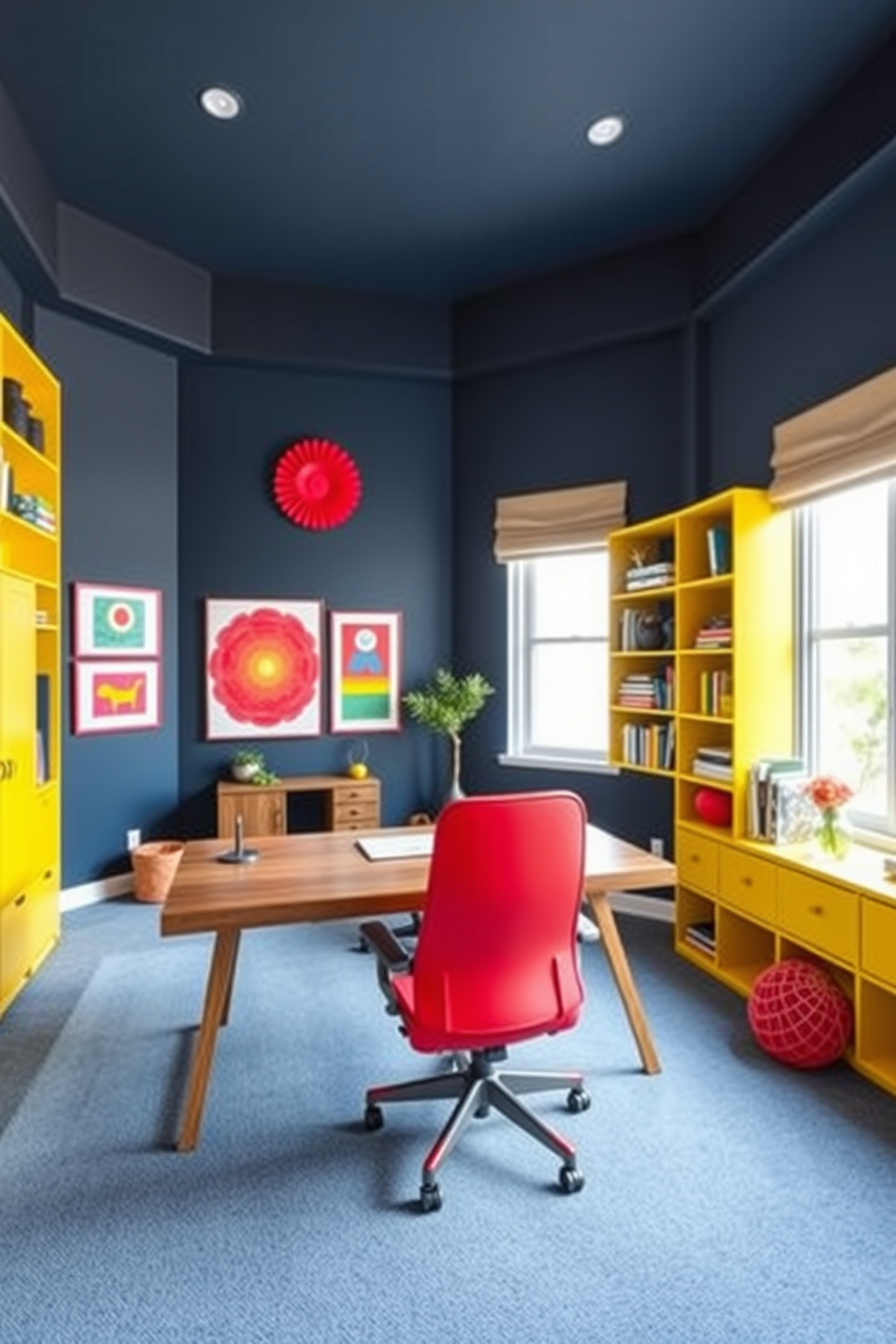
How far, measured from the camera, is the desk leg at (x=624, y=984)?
2414mm

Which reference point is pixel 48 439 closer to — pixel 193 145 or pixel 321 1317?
pixel 193 145

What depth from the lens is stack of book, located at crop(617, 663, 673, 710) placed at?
3.70 meters

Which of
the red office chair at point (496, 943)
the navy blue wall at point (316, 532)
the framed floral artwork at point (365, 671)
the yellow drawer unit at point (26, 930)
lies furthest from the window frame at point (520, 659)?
the red office chair at point (496, 943)

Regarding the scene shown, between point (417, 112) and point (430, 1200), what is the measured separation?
377 cm

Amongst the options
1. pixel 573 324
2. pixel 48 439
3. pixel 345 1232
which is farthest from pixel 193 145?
pixel 345 1232

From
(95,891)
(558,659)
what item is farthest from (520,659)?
(95,891)

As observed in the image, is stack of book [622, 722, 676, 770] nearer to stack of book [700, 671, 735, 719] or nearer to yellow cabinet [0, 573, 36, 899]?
stack of book [700, 671, 735, 719]

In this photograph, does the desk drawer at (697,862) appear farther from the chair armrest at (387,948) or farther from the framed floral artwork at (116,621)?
the framed floral artwork at (116,621)

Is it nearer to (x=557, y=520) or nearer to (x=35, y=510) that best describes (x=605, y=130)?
(x=557, y=520)

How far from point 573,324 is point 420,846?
313cm

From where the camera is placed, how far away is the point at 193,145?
10.9ft

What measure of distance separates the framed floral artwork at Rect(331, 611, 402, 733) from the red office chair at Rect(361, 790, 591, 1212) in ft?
9.33

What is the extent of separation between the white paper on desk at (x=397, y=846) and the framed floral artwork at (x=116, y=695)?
217 cm

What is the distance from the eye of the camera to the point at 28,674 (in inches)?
122
